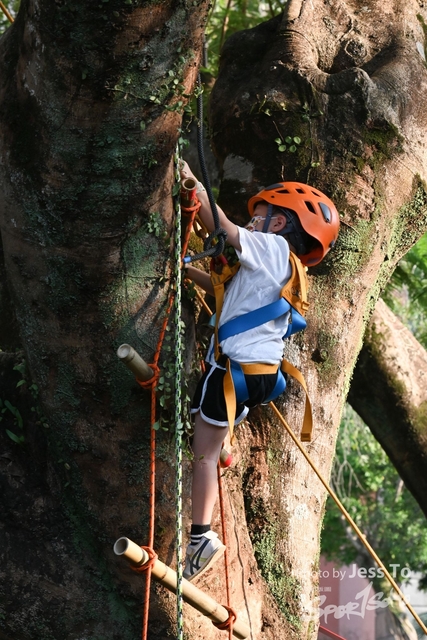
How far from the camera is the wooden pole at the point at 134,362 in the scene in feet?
9.27

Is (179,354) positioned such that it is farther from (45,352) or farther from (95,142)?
(95,142)

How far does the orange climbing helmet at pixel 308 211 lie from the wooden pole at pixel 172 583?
1434 mm

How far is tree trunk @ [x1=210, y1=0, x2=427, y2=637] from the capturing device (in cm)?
380

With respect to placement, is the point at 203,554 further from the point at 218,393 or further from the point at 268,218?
the point at 268,218

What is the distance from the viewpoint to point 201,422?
3283 millimetres

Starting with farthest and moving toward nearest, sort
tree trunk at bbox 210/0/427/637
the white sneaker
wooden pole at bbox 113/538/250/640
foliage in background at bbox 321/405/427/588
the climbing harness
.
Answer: foliage in background at bbox 321/405/427/588 → tree trunk at bbox 210/0/427/637 → the climbing harness → the white sneaker → wooden pole at bbox 113/538/250/640

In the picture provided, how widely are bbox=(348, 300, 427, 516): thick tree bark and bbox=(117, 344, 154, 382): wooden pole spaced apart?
9.81 ft

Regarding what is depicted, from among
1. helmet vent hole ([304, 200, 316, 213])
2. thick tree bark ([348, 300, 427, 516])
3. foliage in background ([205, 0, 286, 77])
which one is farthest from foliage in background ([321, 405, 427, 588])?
helmet vent hole ([304, 200, 316, 213])

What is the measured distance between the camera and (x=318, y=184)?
13.2 ft

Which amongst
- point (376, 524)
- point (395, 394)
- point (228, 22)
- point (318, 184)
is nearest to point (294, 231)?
point (318, 184)

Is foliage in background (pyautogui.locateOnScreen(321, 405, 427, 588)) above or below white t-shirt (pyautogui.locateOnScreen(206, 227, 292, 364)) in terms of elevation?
above

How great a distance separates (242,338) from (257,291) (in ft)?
0.64

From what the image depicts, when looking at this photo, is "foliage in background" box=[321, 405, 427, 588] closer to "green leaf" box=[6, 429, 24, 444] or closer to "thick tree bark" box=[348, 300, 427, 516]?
"thick tree bark" box=[348, 300, 427, 516]

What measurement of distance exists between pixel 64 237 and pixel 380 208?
6.16 ft
